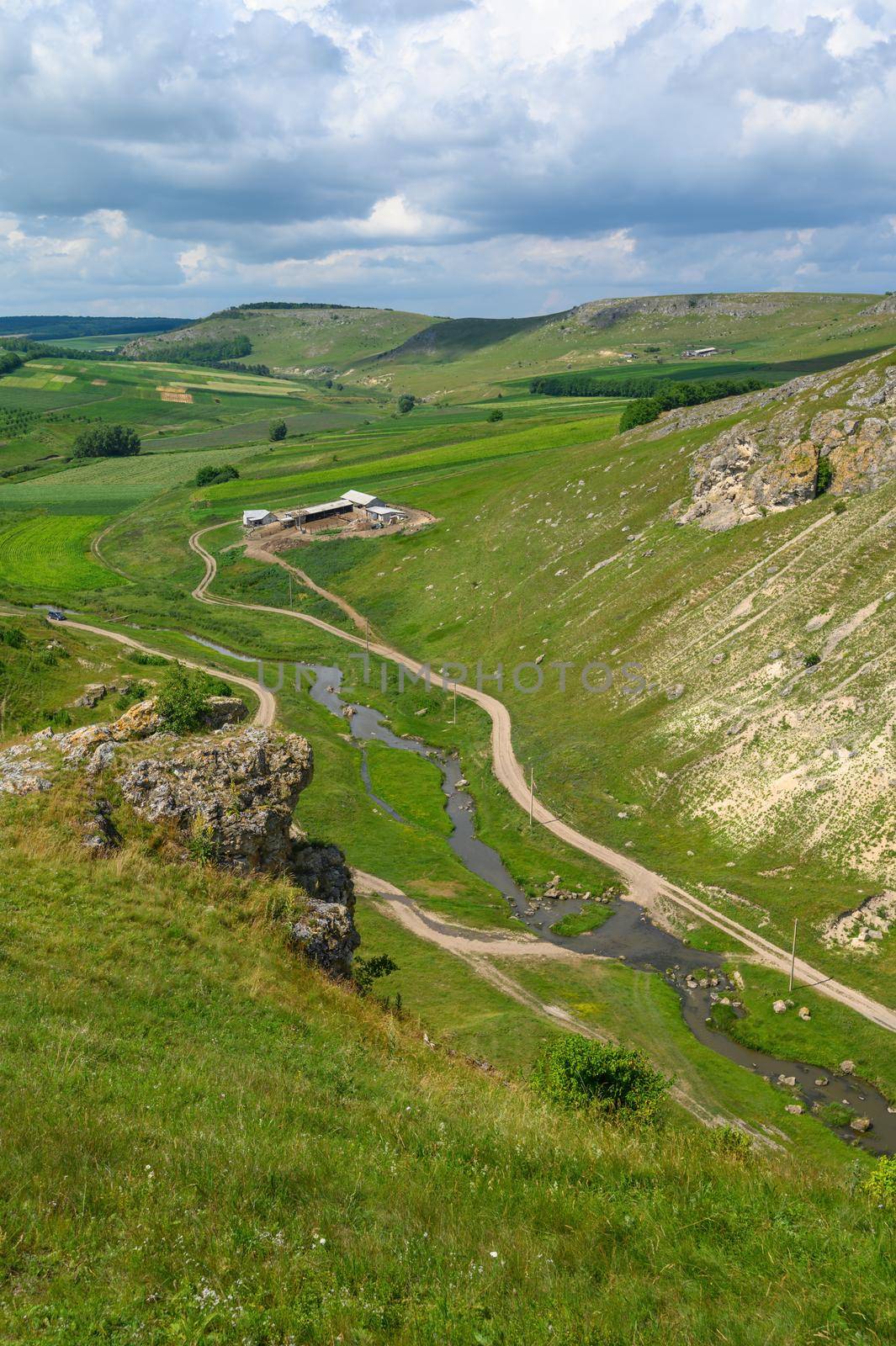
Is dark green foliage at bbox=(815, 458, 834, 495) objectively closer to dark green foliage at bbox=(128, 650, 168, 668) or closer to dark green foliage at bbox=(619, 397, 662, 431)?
dark green foliage at bbox=(619, 397, 662, 431)

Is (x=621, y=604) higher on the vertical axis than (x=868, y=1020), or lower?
higher

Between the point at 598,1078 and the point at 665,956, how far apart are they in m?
30.9

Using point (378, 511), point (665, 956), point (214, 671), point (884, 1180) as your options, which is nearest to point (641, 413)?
point (378, 511)

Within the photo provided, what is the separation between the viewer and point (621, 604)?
117250 millimetres

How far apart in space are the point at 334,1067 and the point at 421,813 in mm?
69134

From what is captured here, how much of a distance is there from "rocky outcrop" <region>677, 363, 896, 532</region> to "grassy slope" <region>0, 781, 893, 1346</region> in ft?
338

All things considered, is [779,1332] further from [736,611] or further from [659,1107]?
[736,611]

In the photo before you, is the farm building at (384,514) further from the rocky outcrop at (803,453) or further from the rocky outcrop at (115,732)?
the rocky outcrop at (115,732)

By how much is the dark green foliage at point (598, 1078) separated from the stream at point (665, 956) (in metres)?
19.1

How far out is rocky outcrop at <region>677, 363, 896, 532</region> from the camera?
106688 mm

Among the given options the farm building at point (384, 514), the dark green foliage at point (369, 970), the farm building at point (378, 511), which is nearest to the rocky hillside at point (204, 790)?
the dark green foliage at point (369, 970)

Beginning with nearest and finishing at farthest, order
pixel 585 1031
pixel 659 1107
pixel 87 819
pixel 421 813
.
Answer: pixel 87 819 → pixel 659 1107 → pixel 585 1031 → pixel 421 813

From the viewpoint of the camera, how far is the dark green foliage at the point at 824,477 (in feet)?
358

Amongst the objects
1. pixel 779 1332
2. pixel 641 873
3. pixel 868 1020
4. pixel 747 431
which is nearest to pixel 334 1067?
pixel 779 1332
